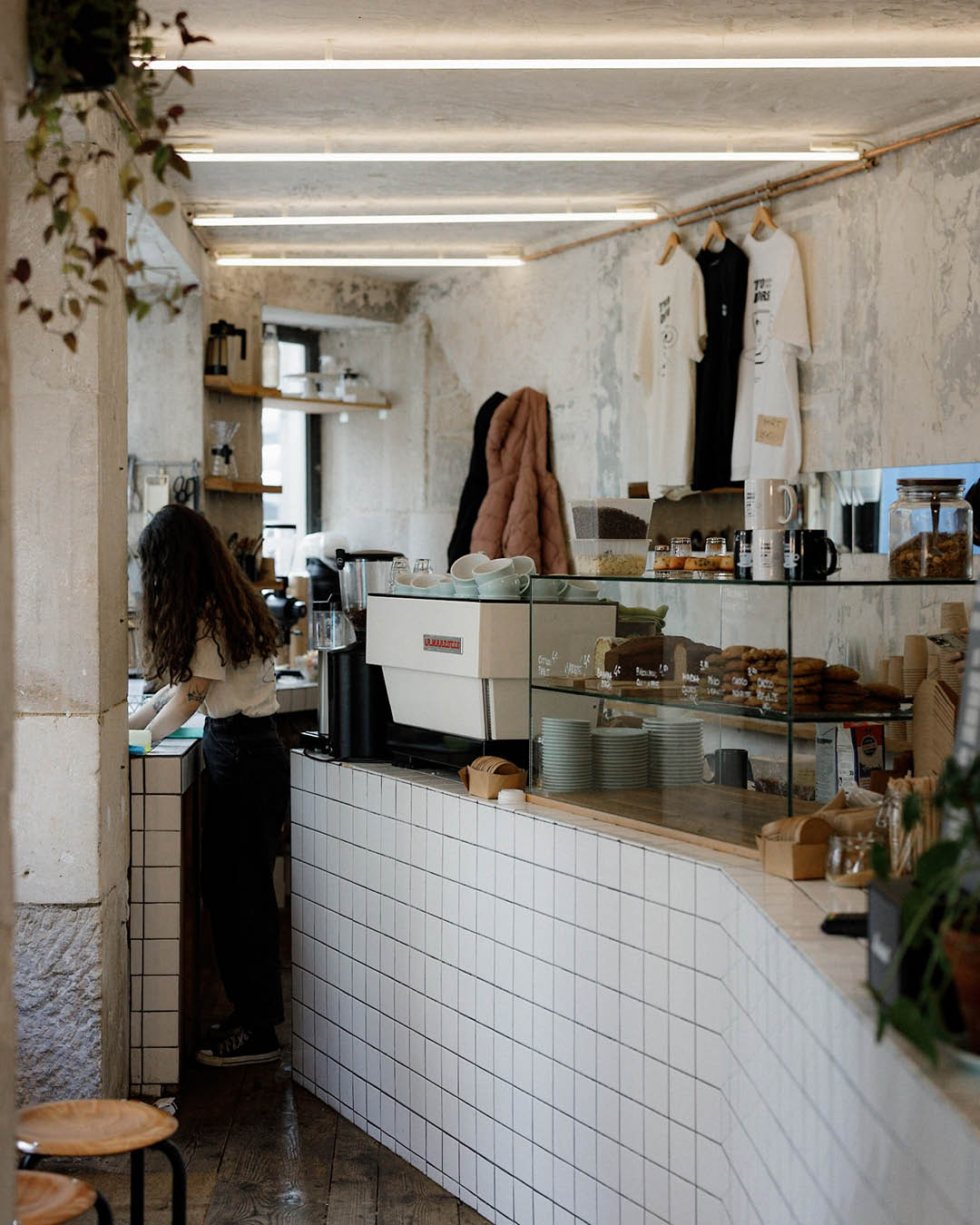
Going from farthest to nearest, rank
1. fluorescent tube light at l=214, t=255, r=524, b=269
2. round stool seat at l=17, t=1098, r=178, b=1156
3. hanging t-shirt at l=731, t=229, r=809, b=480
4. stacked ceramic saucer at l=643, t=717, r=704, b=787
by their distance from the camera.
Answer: fluorescent tube light at l=214, t=255, r=524, b=269 → hanging t-shirt at l=731, t=229, r=809, b=480 → stacked ceramic saucer at l=643, t=717, r=704, b=787 → round stool seat at l=17, t=1098, r=178, b=1156

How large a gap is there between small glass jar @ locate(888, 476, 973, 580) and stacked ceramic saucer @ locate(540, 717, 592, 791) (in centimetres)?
74

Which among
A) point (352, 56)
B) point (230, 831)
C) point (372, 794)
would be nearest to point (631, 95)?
point (352, 56)

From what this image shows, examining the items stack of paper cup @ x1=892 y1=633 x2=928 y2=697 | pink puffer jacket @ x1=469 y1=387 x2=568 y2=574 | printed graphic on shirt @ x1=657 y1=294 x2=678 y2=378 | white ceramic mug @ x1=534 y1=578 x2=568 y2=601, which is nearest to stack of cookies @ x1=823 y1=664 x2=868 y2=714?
stack of paper cup @ x1=892 y1=633 x2=928 y2=697

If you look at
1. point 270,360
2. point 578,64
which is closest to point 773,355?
point 578,64

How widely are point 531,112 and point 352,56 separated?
2.38 feet

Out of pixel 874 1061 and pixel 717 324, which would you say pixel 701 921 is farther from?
pixel 717 324

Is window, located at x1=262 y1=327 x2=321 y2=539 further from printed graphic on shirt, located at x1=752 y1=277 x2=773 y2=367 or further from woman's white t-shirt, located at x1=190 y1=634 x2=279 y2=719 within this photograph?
woman's white t-shirt, located at x1=190 y1=634 x2=279 y2=719

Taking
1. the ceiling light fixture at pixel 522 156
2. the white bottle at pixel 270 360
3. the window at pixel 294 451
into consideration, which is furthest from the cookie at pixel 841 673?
the window at pixel 294 451

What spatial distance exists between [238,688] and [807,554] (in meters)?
1.94

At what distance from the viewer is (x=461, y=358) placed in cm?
683

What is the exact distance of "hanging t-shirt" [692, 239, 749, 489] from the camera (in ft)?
17.0

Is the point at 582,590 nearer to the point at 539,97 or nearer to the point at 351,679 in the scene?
the point at 351,679

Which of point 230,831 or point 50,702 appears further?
point 230,831

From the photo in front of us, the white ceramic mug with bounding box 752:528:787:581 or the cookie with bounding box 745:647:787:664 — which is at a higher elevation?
the white ceramic mug with bounding box 752:528:787:581
